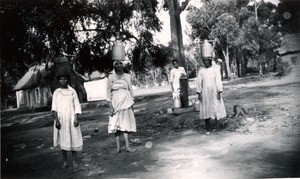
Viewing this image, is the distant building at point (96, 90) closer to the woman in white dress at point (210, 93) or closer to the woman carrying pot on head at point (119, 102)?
the woman in white dress at point (210, 93)

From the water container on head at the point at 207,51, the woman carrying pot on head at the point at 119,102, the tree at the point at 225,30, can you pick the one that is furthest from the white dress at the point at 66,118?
the tree at the point at 225,30

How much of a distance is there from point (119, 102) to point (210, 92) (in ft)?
5.76

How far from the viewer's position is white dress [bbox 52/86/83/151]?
402cm

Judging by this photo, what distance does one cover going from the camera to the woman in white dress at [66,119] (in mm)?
4020

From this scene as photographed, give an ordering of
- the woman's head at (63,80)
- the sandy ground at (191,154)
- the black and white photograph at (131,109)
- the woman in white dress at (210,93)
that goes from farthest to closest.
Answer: the woman in white dress at (210,93) < the woman's head at (63,80) < the black and white photograph at (131,109) < the sandy ground at (191,154)

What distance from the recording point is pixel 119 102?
14.9 feet

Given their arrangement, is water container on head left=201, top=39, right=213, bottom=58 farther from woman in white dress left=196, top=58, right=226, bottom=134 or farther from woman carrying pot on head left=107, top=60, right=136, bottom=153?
woman carrying pot on head left=107, top=60, right=136, bottom=153

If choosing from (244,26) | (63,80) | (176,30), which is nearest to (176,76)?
(176,30)

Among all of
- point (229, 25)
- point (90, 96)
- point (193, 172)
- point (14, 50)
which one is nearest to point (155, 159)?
point (193, 172)

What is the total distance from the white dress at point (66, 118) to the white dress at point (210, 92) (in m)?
2.34

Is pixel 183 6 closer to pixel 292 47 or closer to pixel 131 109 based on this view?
pixel 292 47

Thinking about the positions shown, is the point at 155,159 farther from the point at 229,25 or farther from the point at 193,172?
the point at 229,25

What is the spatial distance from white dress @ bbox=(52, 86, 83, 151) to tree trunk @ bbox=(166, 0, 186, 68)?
450cm

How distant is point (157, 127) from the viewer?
264 inches
